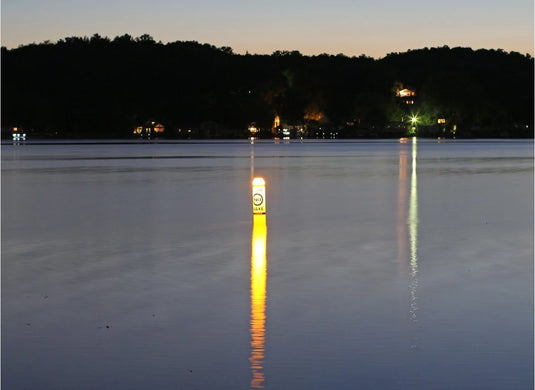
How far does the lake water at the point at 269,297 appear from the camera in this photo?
25.6 ft

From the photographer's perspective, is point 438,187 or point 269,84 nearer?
point 438,187

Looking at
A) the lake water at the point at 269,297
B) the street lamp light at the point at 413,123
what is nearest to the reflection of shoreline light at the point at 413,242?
the lake water at the point at 269,297

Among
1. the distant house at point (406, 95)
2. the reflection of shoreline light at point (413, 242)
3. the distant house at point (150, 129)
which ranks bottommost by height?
the distant house at point (150, 129)

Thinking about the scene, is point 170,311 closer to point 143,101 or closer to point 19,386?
point 19,386

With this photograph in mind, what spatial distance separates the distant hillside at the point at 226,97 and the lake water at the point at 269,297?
455 ft

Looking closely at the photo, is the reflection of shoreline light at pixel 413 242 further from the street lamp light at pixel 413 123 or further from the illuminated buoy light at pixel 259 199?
the street lamp light at pixel 413 123

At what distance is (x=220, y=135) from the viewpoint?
16975 centimetres

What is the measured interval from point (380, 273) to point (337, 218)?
8405mm

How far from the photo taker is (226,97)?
550ft

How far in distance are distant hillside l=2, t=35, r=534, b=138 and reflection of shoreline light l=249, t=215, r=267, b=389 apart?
14281 cm

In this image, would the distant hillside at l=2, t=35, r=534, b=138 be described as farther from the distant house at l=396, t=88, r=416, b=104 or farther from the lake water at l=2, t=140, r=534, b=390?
the lake water at l=2, t=140, r=534, b=390

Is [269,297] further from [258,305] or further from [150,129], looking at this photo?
[150,129]

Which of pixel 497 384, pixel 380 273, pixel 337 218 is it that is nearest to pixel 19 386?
pixel 497 384

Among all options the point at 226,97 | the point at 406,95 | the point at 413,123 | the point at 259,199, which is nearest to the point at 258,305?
the point at 259,199
